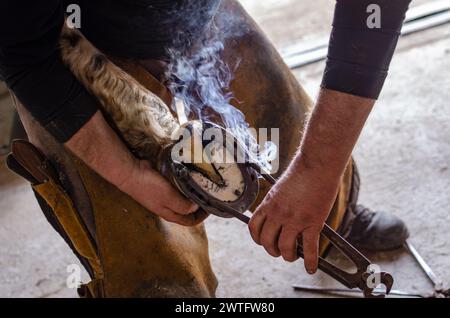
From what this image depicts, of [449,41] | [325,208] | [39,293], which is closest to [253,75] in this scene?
[325,208]

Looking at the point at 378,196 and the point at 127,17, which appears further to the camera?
the point at 378,196

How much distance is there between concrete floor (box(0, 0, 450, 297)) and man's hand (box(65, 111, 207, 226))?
2.21 ft

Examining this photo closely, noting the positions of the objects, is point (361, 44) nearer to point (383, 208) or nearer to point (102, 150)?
point (102, 150)

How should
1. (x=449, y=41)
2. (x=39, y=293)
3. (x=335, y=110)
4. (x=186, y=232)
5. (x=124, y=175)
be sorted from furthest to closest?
(x=449, y=41) → (x=39, y=293) → (x=186, y=232) → (x=124, y=175) → (x=335, y=110)

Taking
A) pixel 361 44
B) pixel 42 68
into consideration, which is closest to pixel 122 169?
pixel 42 68

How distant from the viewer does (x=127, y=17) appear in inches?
45.9

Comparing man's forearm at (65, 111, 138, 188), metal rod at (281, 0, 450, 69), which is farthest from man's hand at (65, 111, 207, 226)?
metal rod at (281, 0, 450, 69)

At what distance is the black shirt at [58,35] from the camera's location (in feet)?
3.34

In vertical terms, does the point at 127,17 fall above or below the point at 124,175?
above

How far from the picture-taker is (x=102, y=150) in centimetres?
114

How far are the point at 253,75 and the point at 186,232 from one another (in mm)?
375

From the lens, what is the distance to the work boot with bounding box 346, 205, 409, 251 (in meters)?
1.75

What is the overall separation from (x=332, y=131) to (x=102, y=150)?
1.43ft
